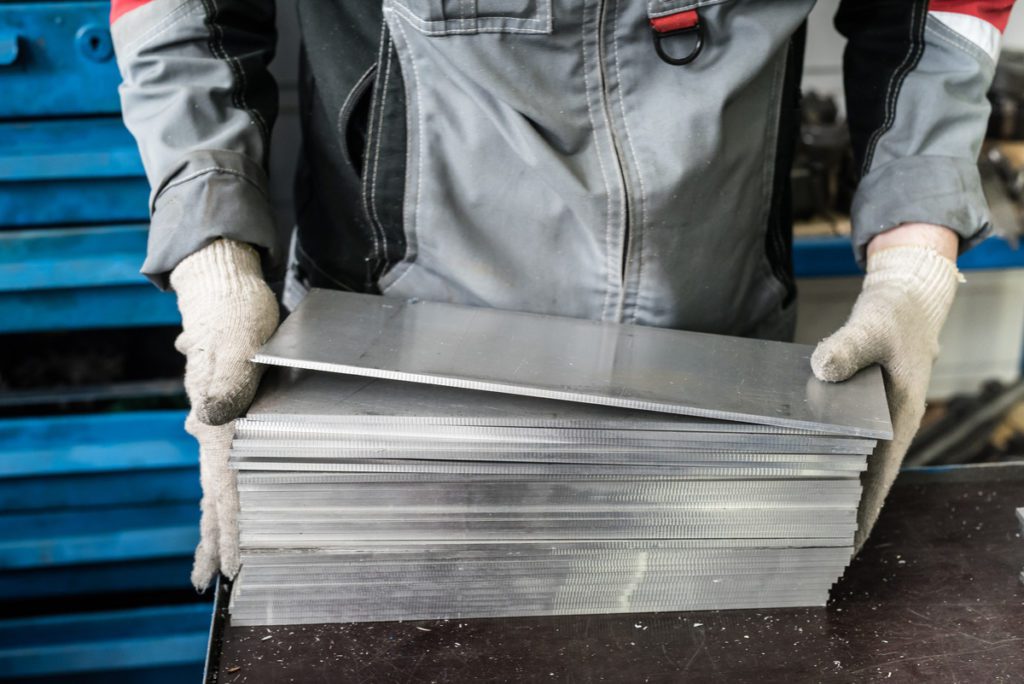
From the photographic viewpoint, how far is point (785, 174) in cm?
128

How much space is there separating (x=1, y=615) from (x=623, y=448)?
5.47 ft

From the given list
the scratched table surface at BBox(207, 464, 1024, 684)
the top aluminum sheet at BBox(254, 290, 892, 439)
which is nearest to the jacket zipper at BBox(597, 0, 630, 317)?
the top aluminum sheet at BBox(254, 290, 892, 439)

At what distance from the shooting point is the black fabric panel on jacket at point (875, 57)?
122 cm

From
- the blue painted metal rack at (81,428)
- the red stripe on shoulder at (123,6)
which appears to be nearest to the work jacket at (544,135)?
the red stripe on shoulder at (123,6)

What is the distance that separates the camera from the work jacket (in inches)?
41.7

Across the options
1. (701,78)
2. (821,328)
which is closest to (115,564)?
(701,78)

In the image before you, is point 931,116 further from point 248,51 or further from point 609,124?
point 248,51

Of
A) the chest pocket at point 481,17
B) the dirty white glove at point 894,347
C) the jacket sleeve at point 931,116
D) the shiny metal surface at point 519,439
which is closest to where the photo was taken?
the shiny metal surface at point 519,439

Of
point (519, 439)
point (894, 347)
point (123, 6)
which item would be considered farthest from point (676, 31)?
point (123, 6)

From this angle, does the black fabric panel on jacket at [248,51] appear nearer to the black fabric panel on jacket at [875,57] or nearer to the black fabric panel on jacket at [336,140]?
the black fabric panel on jacket at [336,140]

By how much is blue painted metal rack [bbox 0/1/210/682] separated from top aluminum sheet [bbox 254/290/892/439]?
804mm

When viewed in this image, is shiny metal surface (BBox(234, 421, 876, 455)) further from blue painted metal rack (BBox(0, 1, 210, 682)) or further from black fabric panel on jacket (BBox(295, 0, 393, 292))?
blue painted metal rack (BBox(0, 1, 210, 682))

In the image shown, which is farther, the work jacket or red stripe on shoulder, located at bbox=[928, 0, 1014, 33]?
red stripe on shoulder, located at bbox=[928, 0, 1014, 33]

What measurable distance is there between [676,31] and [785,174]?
1.01 ft
